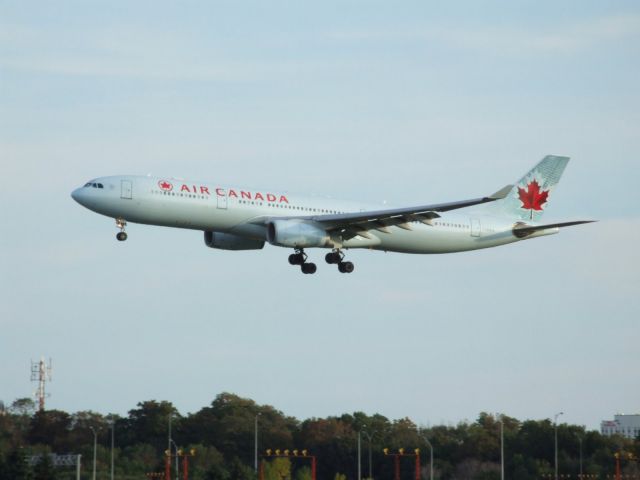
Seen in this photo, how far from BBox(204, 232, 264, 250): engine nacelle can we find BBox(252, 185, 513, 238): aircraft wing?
14.6ft

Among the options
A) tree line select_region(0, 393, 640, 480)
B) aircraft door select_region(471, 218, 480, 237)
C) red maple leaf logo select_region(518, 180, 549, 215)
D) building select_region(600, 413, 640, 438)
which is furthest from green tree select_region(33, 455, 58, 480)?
building select_region(600, 413, 640, 438)

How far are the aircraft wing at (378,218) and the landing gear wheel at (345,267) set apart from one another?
2.39 m

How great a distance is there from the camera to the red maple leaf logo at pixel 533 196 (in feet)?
302

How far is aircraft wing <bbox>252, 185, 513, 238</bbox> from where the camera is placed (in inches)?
3061

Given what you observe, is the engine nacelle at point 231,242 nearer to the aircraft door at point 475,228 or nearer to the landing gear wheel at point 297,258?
the landing gear wheel at point 297,258

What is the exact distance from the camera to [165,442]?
126938 millimetres

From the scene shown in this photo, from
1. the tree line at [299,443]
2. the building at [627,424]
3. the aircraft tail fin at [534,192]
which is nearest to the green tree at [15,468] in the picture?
the tree line at [299,443]

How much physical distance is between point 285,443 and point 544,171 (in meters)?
41.4

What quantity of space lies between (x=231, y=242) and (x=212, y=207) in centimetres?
666

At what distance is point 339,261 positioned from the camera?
83250mm

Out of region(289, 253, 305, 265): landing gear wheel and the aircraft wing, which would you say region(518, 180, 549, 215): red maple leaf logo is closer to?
the aircraft wing

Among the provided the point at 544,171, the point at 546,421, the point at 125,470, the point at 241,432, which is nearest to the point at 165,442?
the point at 241,432

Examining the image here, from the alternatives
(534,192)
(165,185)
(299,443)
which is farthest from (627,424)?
(165,185)

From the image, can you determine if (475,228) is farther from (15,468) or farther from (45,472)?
(15,468)
